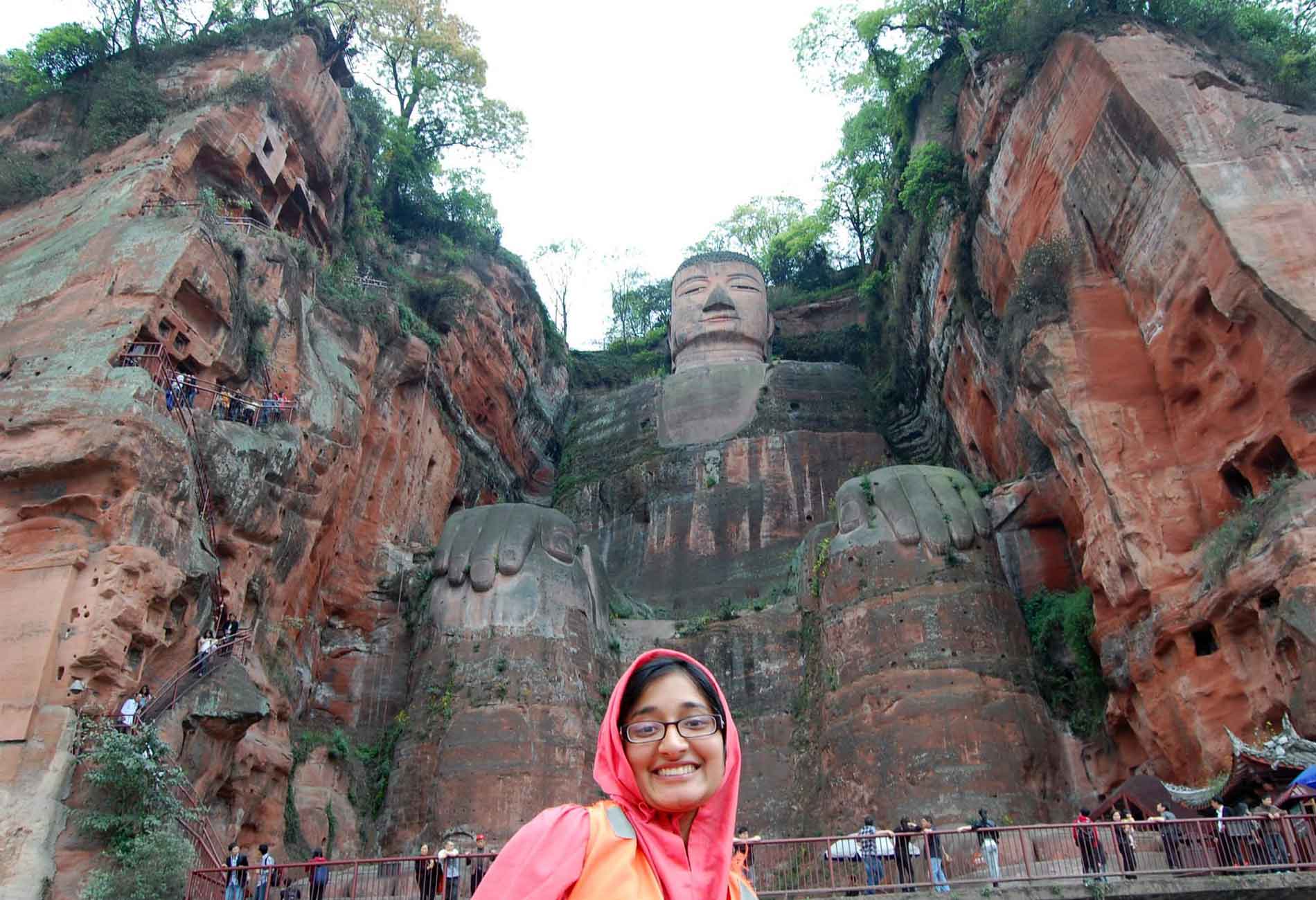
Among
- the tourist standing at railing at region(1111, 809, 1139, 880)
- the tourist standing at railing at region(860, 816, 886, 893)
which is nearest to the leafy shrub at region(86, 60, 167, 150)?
the tourist standing at railing at region(860, 816, 886, 893)

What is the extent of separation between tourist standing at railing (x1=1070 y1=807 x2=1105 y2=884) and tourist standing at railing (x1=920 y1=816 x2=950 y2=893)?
1.49m

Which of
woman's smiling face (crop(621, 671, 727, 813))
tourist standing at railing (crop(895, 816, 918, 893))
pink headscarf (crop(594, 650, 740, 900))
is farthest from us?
tourist standing at railing (crop(895, 816, 918, 893))

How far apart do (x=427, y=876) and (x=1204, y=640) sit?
37.4 ft

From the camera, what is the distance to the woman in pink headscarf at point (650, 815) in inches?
109

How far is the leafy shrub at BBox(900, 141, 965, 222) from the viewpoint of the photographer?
77.0 ft

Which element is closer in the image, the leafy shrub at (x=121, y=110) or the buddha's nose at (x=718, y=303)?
the leafy shrub at (x=121, y=110)

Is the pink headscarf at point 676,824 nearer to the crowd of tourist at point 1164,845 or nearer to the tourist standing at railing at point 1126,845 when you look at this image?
the crowd of tourist at point 1164,845

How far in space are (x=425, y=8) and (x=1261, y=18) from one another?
79.1 ft

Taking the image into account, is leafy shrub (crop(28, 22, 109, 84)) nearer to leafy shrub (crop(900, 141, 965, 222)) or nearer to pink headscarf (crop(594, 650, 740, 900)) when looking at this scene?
leafy shrub (crop(900, 141, 965, 222))

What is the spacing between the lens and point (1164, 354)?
56.2 feet

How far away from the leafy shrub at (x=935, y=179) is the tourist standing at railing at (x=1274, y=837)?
15045mm

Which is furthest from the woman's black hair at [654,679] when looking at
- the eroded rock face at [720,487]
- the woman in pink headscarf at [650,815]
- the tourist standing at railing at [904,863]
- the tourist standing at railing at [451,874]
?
the eroded rock face at [720,487]

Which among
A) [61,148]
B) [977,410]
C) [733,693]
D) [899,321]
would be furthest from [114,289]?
[899,321]

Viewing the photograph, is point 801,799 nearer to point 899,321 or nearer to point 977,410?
point 977,410
